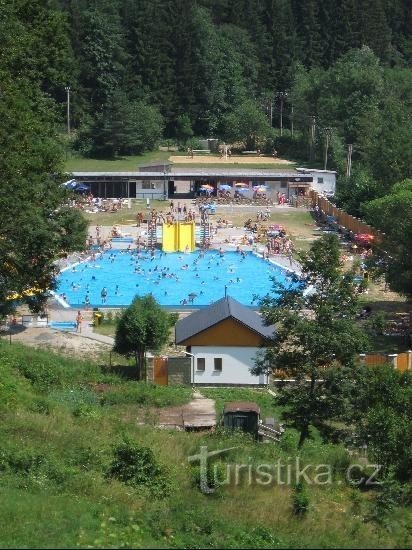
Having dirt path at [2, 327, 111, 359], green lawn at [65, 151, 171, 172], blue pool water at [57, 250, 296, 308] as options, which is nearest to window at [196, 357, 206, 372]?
dirt path at [2, 327, 111, 359]

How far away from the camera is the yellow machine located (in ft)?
125

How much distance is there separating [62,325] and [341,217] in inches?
747

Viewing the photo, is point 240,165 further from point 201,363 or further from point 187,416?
point 187,416


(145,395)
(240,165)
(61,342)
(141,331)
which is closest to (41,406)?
(145,395)

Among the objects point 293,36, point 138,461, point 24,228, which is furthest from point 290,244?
point 293,36

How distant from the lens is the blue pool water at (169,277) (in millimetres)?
31750

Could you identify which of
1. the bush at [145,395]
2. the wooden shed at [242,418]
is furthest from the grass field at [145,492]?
the bush at [145,395]

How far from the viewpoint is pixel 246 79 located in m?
74.6

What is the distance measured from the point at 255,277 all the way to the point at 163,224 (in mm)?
6398

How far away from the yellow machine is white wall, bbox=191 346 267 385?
721 inches

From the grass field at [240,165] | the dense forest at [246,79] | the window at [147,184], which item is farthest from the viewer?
the dense forest at [246,79]

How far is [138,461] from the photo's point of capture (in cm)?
1050

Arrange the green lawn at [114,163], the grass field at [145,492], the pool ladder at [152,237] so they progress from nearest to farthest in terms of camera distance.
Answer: the grass field at [145,492], the pool ladder at [152,237], the green lawn at [114,163]

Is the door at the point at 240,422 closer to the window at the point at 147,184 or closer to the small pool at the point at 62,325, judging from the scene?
the small pool at the point at 62,325
